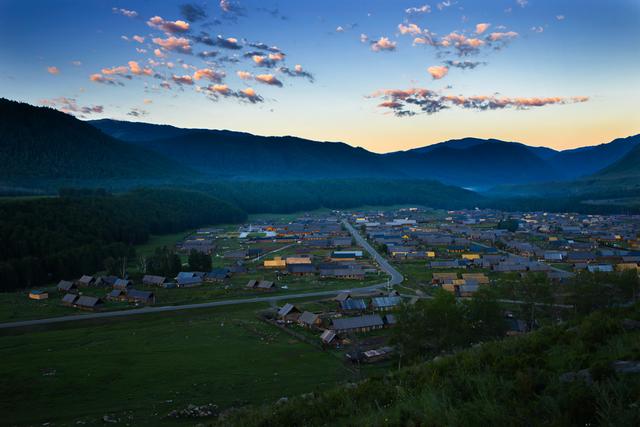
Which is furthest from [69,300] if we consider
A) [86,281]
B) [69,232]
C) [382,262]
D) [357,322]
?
[382,262]

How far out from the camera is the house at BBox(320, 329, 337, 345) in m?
36.1

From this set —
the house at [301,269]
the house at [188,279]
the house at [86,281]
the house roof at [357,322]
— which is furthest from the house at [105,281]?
the house roof at [357,322]

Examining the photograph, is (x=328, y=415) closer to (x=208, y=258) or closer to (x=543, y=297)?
(x=543, y=297)

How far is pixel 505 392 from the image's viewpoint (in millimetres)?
10953

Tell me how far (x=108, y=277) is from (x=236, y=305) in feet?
78.6

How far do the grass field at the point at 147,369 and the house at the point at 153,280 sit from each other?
18.5 m

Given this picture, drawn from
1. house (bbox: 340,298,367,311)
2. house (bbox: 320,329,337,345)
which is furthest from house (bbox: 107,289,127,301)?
house (bbox: 320,329,337,345)

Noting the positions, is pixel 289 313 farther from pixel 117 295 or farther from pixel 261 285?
pixel 117 295

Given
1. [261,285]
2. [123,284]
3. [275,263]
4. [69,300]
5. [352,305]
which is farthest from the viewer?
[275,263]

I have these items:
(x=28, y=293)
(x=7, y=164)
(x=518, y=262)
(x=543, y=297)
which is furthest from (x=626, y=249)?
(x=7, y=164)

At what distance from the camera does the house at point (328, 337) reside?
36.1 metres

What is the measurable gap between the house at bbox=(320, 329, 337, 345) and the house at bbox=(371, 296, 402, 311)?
11098 millimetres

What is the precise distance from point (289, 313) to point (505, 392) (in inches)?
1369

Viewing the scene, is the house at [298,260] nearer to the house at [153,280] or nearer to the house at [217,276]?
the house at [217,276]
